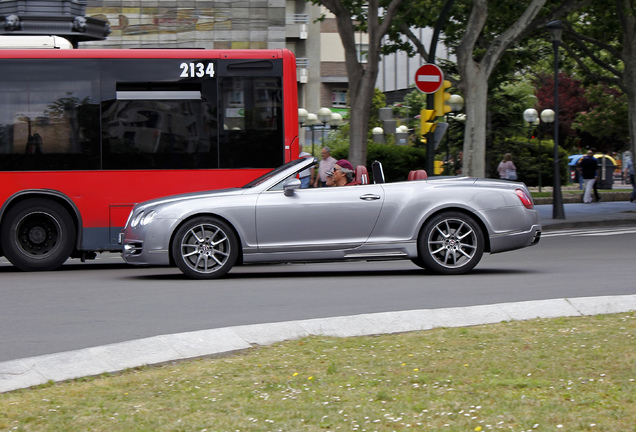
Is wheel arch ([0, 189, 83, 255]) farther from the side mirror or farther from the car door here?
the side mirror

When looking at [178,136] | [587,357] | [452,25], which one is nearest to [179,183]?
[178,136]

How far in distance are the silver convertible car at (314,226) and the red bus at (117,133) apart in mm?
1820

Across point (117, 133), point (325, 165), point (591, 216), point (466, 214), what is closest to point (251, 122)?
point (117, 133)

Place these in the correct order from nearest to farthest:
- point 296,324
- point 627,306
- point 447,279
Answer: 1. point 296,324
2. point 627,306
3. point 447,279

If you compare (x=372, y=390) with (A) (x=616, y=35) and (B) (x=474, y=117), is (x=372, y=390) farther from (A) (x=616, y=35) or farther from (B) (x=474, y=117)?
(A) (x=616, y=35)

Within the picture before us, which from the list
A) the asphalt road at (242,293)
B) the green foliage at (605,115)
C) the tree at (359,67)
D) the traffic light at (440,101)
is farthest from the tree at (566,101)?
the asphalt road at (242,293)

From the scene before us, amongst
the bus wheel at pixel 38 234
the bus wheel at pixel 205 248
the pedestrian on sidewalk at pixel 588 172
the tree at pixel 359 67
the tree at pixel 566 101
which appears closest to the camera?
the bus wheel at pixel 205 248

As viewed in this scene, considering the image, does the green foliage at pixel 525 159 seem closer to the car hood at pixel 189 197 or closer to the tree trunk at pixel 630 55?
the tree trunk at pixel 630 55

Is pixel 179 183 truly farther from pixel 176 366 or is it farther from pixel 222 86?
pixel 176 366

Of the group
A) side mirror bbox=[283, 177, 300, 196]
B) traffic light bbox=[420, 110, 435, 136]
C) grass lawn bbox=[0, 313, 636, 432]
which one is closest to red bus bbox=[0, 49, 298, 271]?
side mirror bbox=[283, 177, 300, 196]

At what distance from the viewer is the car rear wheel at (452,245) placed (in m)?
11.4

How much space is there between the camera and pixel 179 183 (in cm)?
1339

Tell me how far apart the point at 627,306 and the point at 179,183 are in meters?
6.90

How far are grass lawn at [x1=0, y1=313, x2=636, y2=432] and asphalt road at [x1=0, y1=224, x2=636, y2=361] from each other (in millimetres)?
1612
